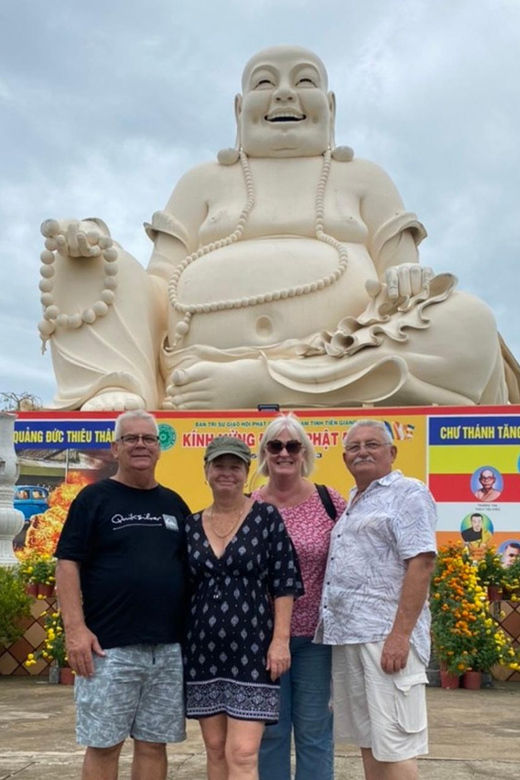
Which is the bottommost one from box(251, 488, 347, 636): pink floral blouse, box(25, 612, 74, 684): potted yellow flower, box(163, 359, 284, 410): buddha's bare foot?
box(25, 612, 74, 684): potted yellow flower

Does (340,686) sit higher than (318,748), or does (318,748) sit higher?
(340,686)

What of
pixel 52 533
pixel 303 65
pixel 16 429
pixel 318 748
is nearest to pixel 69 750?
pixel 318 748

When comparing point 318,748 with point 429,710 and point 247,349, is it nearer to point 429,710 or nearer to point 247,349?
point 429,710

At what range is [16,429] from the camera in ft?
24.0

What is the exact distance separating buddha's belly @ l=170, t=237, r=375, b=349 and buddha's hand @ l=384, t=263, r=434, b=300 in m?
0.66

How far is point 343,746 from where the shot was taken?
11.3ft

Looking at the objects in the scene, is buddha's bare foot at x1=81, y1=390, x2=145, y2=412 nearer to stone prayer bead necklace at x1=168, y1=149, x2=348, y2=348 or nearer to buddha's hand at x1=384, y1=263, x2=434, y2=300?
stone prayer bead necklace at x1=168, y1=149, x2=348, y2=348

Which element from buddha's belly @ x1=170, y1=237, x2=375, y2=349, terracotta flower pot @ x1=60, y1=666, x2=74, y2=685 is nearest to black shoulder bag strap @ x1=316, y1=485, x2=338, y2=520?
terracotta flower pot @ x1=60, y1=666, x2=74, y2=685

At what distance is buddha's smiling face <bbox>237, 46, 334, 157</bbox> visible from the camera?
907 cm

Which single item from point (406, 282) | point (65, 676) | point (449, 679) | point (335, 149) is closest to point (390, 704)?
point (449, 679)

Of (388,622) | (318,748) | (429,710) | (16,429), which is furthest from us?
(16,429)

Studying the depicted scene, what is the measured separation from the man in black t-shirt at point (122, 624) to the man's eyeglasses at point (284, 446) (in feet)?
1.11

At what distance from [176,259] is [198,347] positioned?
1.27m

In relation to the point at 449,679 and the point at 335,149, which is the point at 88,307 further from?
the point at 449,679
